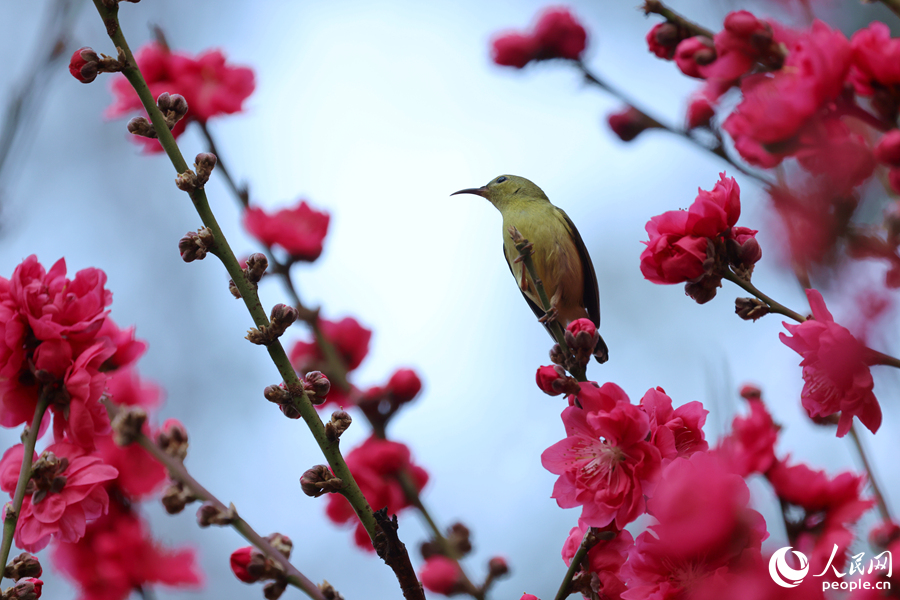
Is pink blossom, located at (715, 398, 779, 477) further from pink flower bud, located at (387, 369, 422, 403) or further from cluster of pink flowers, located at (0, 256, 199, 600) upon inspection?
cluster of pink flowers, located at (0, 256, 199, 600)

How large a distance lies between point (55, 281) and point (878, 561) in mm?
1244

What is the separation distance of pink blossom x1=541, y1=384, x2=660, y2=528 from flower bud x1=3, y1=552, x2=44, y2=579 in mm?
791

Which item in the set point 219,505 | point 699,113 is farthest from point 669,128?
point 219,505

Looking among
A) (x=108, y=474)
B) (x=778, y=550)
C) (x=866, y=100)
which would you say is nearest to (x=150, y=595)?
(x=108, y=474)

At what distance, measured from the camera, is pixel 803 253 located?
668 mm

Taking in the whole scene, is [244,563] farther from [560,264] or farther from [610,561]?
[560,264]

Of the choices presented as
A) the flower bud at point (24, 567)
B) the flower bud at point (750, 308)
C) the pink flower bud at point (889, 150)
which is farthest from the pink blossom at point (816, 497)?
the flower bud at point (24, 567)

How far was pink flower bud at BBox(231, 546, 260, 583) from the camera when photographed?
919mm

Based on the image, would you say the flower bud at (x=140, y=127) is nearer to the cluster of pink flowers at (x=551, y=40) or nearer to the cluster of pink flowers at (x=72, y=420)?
the cluster of pink flowers at (x=72, y=420)

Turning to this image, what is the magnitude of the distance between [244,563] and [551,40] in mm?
1469

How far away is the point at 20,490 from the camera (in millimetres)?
914

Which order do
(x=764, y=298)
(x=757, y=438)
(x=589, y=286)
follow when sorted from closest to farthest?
(x=764, y=298) → (x=757, y=438) → (x=589, y=286)

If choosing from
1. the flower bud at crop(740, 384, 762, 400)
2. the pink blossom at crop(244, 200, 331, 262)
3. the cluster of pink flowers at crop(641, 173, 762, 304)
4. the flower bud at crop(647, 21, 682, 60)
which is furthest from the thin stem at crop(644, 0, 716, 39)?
the pink blossom at crop(244, 200, 331, 262)

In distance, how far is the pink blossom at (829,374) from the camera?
0.91 m
